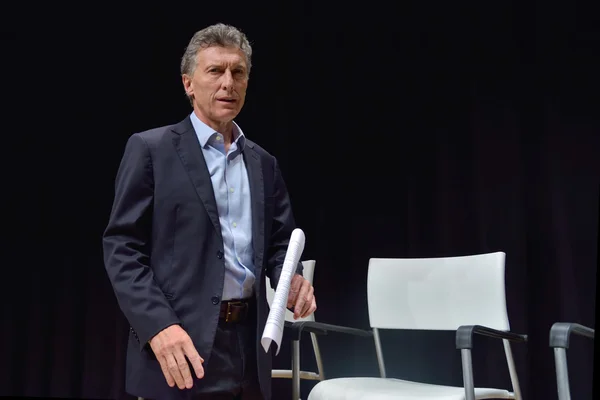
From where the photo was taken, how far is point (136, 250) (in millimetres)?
1322

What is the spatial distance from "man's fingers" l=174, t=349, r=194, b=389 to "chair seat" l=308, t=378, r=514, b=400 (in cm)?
100

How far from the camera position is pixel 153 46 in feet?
13.4

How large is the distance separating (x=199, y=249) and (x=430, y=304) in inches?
60.7

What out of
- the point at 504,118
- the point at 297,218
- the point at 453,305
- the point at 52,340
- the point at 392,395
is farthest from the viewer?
the point at 52,340

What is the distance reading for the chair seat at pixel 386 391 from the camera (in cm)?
205

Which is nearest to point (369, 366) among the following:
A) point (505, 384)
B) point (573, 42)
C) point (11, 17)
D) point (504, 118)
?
point (505, 384)

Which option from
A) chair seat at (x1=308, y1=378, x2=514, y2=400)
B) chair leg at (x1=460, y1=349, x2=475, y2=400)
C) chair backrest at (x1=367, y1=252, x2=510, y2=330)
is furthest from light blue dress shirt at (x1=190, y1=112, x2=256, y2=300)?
chair backrest at (x1=367, y1=252, x2=510, y2=330)

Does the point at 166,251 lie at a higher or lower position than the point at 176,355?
higher

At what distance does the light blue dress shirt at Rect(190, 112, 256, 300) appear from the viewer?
4.53 feet

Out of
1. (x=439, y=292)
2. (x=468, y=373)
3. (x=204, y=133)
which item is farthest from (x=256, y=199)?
(x=439, y=292)

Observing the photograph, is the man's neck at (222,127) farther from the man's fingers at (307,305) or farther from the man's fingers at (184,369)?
the man's fingers at (184,369)

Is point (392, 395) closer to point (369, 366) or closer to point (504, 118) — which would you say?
point (369, 366)

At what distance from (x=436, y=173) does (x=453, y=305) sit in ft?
3.09

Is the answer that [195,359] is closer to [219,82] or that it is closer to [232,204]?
[232,204]
